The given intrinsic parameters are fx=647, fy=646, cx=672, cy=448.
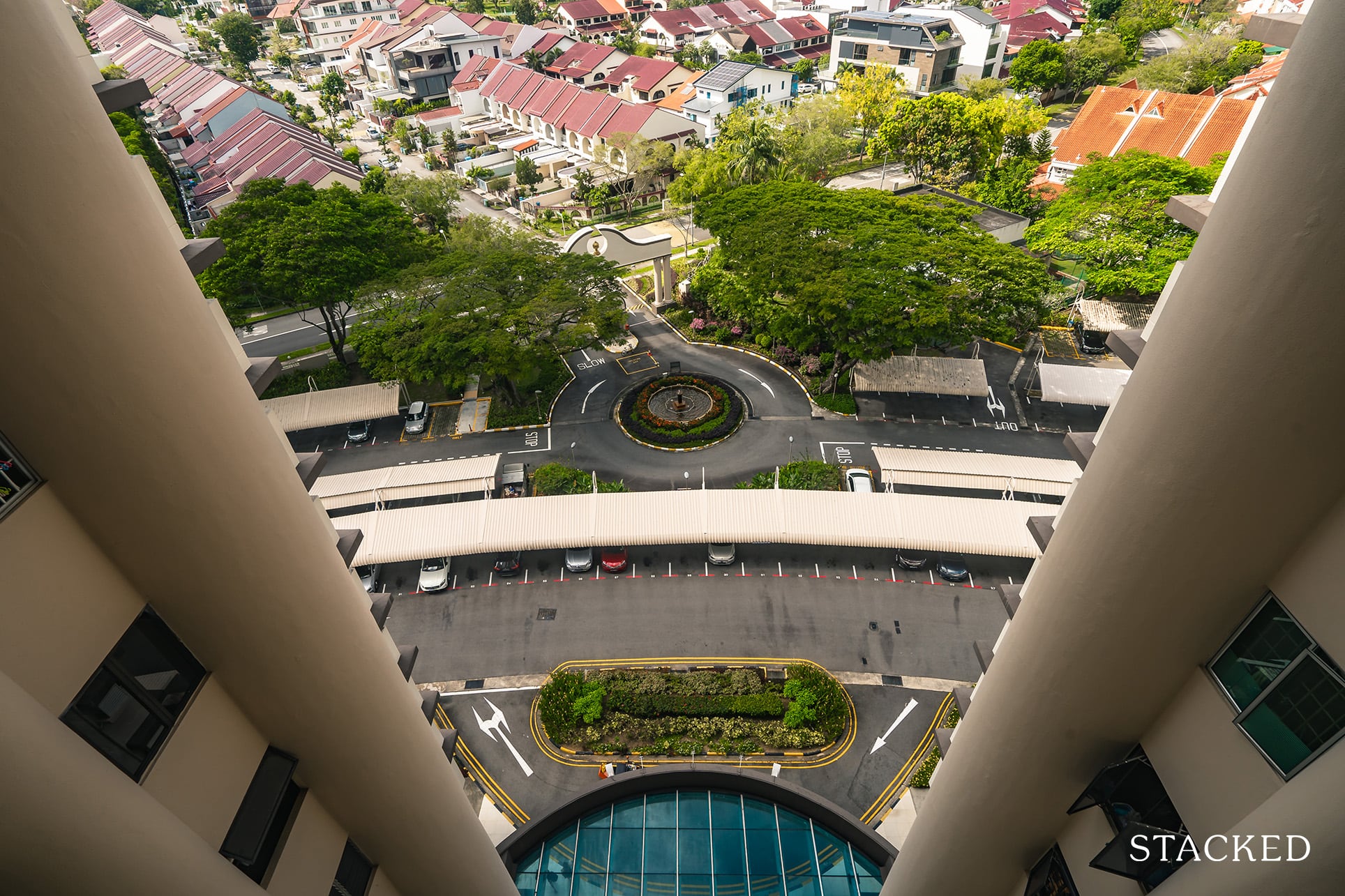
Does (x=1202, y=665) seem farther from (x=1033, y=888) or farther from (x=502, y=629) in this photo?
(x=502, y=629)

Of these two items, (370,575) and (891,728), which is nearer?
(891,728)

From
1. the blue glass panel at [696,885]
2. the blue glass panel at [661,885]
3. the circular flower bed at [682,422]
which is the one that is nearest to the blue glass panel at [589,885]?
the blue glass panel at [661,885]

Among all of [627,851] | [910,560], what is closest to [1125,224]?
[910,560]

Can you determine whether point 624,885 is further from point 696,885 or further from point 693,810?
point 693,810

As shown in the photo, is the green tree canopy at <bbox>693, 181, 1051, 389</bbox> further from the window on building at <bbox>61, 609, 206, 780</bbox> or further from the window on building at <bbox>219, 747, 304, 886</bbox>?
the window on building at <bbox>61, 609, 206, 780</bbox>

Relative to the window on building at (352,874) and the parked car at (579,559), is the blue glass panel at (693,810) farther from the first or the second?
the parked car at (579,559)

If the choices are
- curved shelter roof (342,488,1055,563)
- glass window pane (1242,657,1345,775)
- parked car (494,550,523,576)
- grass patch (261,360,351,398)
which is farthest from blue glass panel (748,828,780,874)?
grass patch (261,360,351,398)
